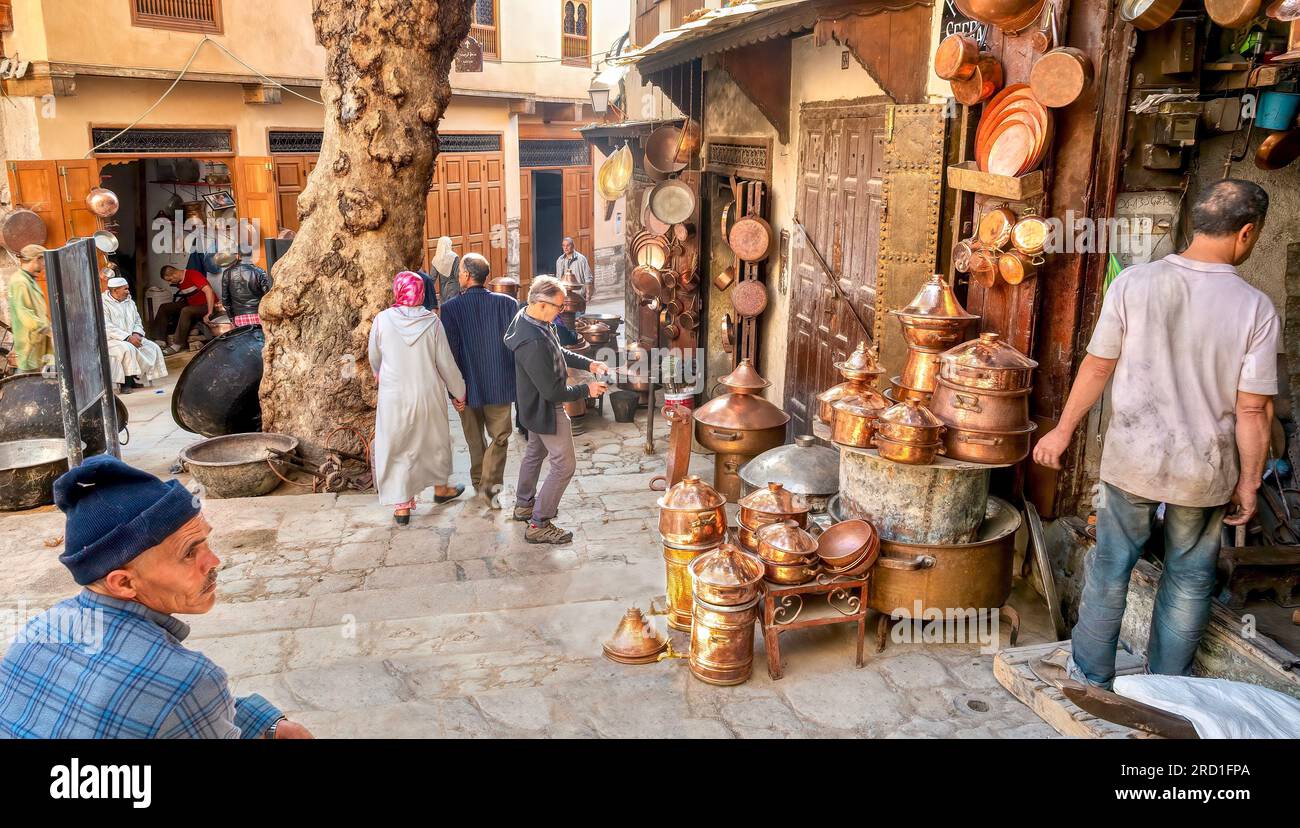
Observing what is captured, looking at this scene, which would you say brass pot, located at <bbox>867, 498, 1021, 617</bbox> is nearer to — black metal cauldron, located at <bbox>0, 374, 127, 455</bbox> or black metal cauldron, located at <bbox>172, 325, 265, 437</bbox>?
black metal cauldron, located at <bbox>172, 325, 265, 437</bbox>

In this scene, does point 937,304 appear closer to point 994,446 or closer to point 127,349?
point 994,446

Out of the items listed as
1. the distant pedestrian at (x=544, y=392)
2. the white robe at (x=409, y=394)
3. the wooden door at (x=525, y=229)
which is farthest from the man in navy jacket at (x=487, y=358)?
the wooden door at (x=525, y=229)

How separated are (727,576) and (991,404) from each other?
1.63 meters

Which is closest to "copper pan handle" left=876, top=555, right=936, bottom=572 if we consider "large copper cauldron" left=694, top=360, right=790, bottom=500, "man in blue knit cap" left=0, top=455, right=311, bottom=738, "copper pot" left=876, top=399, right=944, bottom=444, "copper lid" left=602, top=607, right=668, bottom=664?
"copper pot" left=876, top=399, right=944, bottom=444

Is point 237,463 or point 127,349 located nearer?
point 237,463

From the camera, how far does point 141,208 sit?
16.2 meters

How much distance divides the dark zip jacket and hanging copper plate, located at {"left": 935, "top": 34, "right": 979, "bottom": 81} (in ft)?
9.97

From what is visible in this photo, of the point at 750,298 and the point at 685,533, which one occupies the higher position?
the point at 750,298

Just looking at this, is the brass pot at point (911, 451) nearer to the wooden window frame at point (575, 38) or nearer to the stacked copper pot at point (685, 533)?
the stacked copper pot at point (685, 533)

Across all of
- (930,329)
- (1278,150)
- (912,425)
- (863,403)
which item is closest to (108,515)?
(912,425)

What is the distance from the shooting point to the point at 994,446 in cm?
486

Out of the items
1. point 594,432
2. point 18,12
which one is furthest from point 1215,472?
point 18,12

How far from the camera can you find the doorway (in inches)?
915

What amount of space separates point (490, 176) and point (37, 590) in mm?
14804
